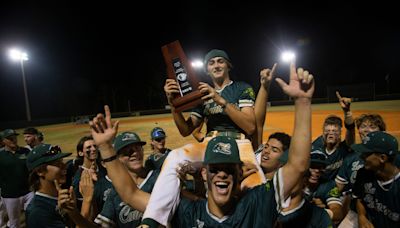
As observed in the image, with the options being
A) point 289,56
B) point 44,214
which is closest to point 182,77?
point 44,214

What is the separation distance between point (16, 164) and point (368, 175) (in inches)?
247

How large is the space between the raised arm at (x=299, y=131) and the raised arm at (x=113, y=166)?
4.03 ft

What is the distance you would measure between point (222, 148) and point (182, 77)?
3.70 ft

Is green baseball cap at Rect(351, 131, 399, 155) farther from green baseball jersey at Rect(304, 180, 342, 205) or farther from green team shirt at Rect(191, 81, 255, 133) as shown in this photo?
green team shirt at Rect(191, 81, 255, 133)

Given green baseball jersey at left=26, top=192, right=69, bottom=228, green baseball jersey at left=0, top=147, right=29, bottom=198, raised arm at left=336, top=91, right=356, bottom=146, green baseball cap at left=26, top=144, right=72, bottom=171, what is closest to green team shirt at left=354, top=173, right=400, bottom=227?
raised arm at left=336, top=91, right=356, bottom=146

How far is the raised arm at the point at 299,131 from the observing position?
2.18 m

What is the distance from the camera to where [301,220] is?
2.69 metres

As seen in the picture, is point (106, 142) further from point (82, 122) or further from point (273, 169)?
point (82, 122)

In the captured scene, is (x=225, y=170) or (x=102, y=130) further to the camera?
(x=102, y=130)

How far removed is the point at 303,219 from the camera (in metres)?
2.70

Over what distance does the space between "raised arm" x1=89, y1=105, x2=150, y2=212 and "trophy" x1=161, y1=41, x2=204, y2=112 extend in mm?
808

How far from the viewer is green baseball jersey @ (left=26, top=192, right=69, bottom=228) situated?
130 inches

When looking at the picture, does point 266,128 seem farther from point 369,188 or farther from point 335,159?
point 369,188

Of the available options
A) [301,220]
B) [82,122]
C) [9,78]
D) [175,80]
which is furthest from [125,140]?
[9,78]
